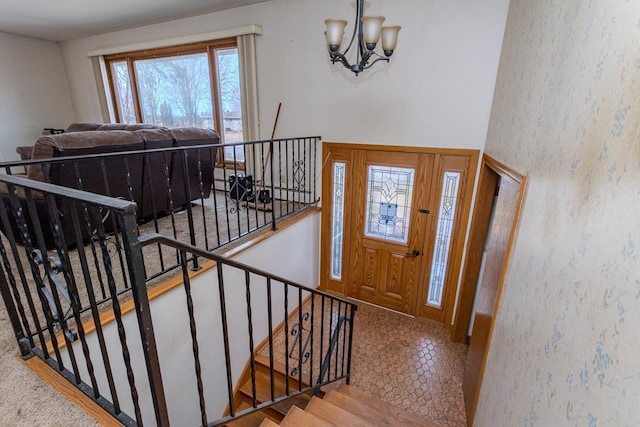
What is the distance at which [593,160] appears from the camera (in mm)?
974

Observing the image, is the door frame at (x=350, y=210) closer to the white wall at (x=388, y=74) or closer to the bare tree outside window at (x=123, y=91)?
the white wall at (x=388, y=74)

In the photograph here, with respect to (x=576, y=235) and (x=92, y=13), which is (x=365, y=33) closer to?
(x=576, y=235)

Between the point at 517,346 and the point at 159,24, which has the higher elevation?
the point at 159,24

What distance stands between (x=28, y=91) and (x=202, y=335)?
19.0ft

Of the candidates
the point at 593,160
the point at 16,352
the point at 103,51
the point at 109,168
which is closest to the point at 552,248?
the point at 593,160

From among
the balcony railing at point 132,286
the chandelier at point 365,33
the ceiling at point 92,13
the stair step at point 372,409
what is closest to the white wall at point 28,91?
the ceiling at point 92,13

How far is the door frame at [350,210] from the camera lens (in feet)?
10.0

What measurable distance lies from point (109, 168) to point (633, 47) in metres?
3.17

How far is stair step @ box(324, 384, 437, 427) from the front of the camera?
2283mm

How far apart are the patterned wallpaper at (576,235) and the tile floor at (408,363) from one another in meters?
0.96

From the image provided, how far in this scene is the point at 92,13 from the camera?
3.93 metres

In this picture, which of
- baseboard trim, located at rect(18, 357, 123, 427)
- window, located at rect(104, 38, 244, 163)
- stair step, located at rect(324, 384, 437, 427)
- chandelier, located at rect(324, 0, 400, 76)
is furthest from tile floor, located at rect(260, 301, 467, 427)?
window, located at rect(104, 38, 244, 163)

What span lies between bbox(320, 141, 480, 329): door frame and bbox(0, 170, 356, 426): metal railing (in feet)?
1.50

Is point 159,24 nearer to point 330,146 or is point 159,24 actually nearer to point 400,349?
point 330,146
